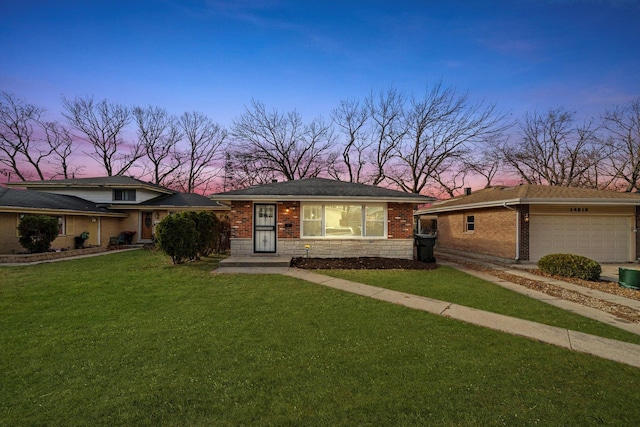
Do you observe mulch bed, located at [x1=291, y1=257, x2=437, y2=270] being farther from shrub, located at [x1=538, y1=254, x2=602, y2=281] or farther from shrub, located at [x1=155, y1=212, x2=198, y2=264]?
shrub, located at [x1=155, y1=212, x2=198, y2=264]

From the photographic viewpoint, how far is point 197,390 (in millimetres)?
2770

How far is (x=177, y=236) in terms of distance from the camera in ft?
33.5

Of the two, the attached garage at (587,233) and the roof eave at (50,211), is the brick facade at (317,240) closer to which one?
the attached garage at (587,233)

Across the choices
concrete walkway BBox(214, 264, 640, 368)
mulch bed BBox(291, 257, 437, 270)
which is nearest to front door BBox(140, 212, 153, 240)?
mulch bed BBox(291, 257, 437, 270)

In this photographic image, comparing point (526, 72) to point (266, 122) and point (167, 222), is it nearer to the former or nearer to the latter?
point (167, 222)

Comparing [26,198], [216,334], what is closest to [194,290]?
[216,334]

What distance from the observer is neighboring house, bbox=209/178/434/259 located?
11.1 meters

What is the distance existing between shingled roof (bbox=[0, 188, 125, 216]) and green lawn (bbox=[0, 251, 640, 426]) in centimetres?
1083

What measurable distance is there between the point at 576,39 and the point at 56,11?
19773mm

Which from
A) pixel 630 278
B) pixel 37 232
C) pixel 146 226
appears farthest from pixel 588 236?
pixel 146 226

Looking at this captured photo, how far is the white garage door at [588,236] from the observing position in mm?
11648

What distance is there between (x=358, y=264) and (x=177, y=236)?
6.81m

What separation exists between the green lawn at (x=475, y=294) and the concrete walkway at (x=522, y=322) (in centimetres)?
32

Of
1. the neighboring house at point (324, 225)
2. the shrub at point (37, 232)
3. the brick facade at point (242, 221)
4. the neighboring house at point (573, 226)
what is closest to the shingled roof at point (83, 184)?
the shrub at point (37, 232)
